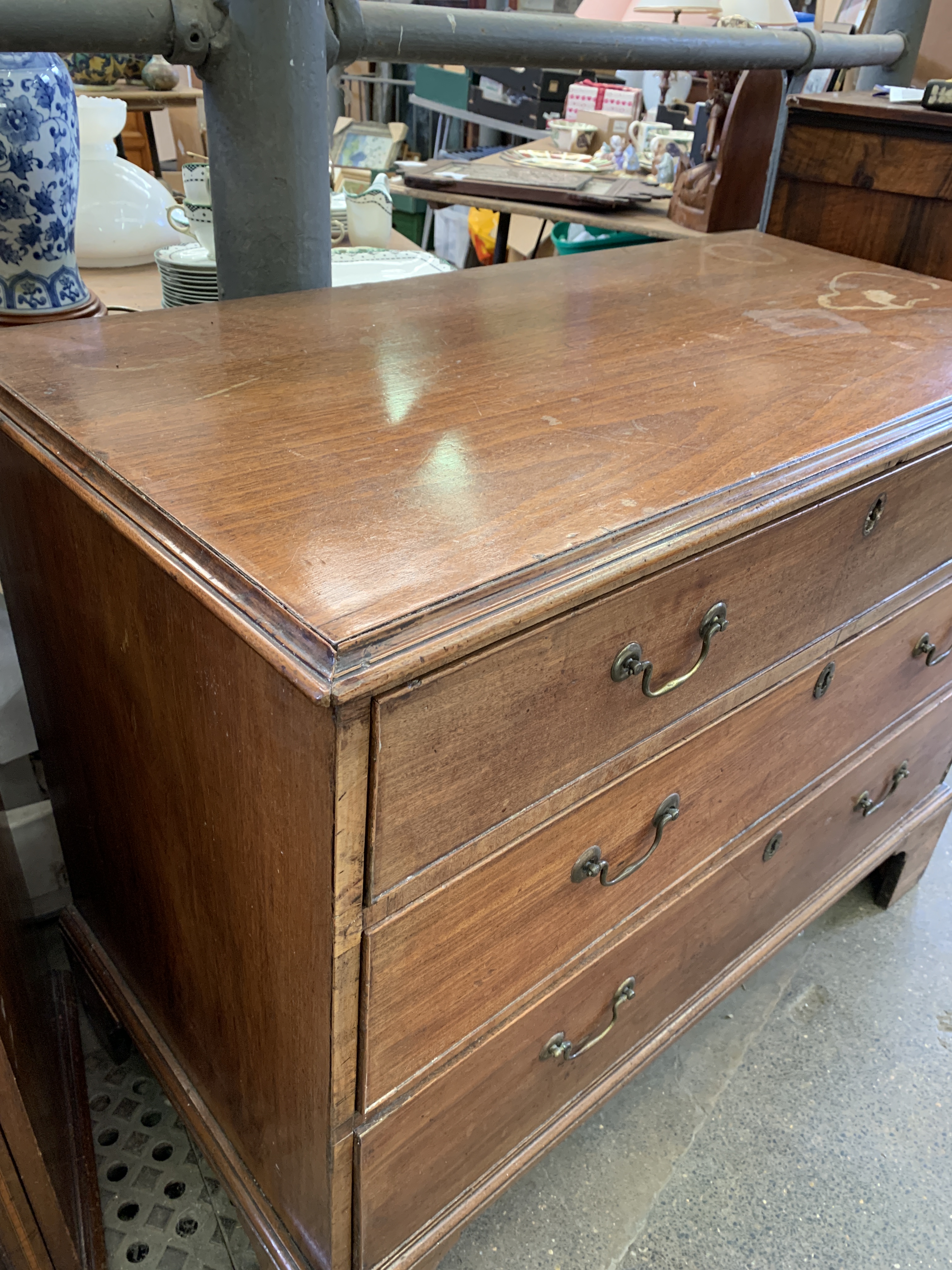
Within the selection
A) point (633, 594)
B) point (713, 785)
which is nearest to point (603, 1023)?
point (713, 785)

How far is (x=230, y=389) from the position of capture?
2.41 feet

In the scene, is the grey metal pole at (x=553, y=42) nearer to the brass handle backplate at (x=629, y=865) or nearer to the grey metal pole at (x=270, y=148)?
the grey metal pole at (x=270, y=148)

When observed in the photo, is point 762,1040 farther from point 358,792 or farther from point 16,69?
point 16,69

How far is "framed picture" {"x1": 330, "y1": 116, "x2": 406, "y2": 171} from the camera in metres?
2.56

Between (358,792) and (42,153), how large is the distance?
29.7 inches

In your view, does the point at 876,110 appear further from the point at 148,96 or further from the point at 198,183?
the point at 148,96

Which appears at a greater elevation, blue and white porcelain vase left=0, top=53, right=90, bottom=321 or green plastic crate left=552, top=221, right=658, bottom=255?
blue and white porcelain vase left=0, top=53, right=90, bottom=321

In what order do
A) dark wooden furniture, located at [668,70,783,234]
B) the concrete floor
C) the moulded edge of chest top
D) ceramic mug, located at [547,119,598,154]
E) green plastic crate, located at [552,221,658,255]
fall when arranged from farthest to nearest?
ceramic mug, located at [547,119,598,154], green plastic crate, located at [552,221,658,255], dark wooden furniture, located at [668,70,783,234], the concrete floor, the moulded edge of chest top

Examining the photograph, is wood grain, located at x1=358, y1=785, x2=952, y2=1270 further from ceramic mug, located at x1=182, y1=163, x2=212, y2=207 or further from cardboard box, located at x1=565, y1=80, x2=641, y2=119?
cardboard box, located at x1=565, y1=80, x2=641, y2=119

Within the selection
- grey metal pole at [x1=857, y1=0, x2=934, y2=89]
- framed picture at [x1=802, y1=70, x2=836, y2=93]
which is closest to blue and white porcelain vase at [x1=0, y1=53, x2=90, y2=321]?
grey metal pole at [x1=857, y1=0, x2=934, y2=89]

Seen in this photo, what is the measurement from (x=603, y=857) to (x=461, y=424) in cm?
39

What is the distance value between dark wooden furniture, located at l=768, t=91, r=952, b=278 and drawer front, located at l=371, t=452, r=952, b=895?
→ 1.83 feet

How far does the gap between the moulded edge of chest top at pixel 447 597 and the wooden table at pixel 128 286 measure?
591 mm

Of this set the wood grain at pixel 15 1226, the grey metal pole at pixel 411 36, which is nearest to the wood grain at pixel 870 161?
the grey metal pole at pixel 411 36
